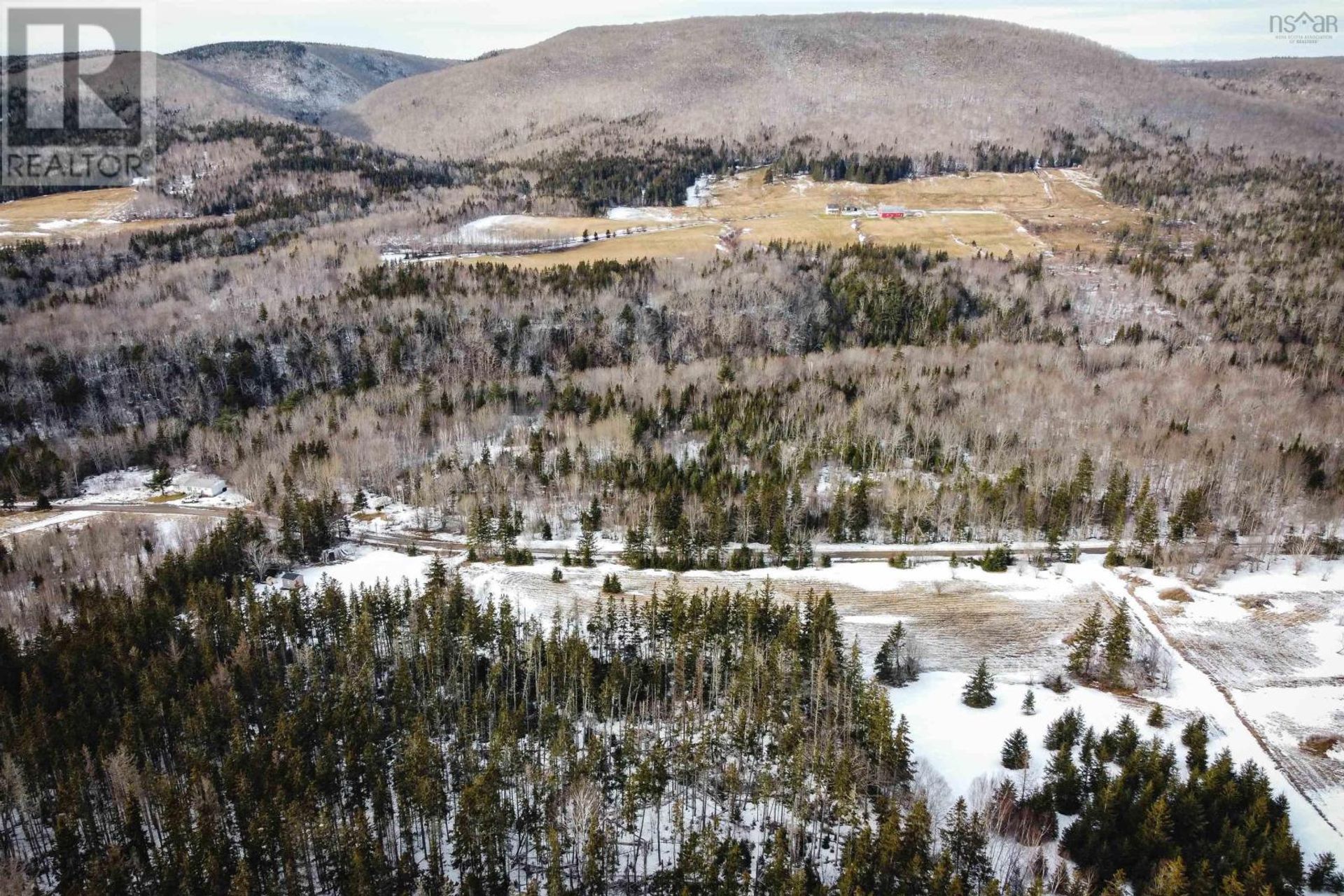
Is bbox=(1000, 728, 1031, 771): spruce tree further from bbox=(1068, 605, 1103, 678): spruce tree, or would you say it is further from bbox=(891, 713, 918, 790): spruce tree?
bbox=(1068, 605, 1103, 678): spruce tree

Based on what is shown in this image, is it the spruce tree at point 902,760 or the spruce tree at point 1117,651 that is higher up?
the spruce tree at point 1117,651

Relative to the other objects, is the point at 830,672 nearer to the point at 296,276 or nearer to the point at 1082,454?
the point at 1082,454

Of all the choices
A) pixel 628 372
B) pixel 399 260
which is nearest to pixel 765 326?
pixel 628 372

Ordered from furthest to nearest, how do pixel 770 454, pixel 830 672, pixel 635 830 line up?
pixel 770 454 → pixel 830 672 → pixel 635 830

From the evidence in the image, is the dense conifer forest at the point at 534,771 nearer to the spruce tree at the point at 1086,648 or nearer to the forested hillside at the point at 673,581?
the forested hillside at the point at 673,581

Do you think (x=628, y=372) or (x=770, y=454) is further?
(x=628, y=372)

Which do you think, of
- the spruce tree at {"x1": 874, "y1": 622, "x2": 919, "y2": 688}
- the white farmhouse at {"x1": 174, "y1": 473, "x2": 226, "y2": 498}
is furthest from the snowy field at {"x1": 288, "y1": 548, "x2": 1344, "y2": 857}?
the white farmhouse at {"x1": 174, "y1": 473, "x2": 226, "y2": 498}

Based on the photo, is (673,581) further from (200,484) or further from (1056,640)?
(200,484)

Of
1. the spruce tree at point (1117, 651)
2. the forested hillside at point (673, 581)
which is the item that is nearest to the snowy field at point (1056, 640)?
the forested hillside at point (673, 581)
